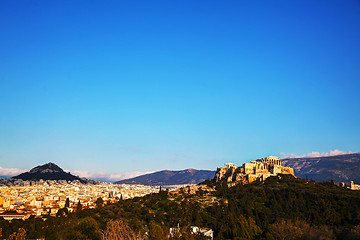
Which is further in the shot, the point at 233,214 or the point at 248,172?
the point at 248,172

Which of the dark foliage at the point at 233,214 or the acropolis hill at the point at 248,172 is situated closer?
the dark foliage at the point at 233,214

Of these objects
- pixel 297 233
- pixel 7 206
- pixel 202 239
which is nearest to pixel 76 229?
pixel 202 239

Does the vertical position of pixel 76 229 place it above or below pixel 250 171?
below

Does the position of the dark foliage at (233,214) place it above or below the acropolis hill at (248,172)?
below

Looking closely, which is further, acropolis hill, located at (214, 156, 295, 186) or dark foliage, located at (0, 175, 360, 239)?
acropolis hill, located at (214, 156, 295, 186)

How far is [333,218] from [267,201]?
752 inches

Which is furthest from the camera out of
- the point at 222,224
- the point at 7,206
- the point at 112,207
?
the point at 7,206

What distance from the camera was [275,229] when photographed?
49938 millimetres

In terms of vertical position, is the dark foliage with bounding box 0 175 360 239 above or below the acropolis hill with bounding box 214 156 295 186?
below

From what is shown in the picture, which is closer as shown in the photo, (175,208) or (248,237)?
(248,237)

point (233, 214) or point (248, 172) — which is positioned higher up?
point (248, 172)

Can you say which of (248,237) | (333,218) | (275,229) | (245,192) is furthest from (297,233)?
(245,192)

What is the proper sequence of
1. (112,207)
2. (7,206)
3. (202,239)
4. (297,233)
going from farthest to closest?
(7,206) → (112,207) → (202,239) → (297,233)

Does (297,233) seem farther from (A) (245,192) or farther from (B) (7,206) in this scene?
(B) (7,206)
